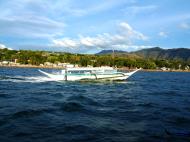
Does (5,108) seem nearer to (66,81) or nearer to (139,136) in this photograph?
(139,136)

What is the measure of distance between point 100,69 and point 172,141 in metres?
65.6

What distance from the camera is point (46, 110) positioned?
114 ft

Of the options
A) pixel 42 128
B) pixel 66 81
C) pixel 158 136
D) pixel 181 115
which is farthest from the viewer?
pixel 66 81

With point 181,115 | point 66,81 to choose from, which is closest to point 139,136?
point 181,115

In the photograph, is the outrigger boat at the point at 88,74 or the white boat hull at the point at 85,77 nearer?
the outrigger boat at the point at 88,74

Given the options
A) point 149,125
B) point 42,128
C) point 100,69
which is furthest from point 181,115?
point 100,69

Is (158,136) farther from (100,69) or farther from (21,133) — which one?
(100,69)

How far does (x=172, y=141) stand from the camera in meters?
22.8

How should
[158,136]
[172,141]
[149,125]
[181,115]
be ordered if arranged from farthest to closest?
[181,115] < [149,125] < [158,136] < [172,141]

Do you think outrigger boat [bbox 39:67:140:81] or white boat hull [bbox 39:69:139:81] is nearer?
outrigger boat [bbox 39:67:140:81]

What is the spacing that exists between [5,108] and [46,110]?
4369 mm

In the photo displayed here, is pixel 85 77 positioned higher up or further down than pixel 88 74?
further down

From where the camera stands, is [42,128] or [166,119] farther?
[166,119]

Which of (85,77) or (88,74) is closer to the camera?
(88,74)
